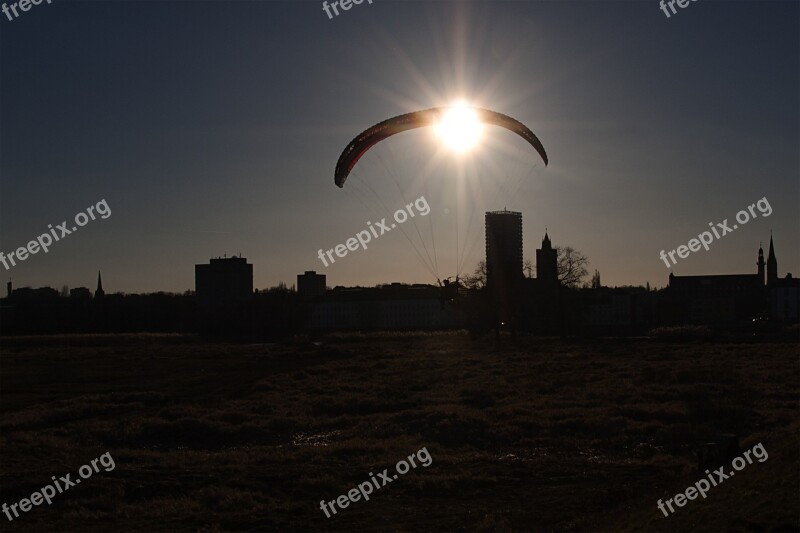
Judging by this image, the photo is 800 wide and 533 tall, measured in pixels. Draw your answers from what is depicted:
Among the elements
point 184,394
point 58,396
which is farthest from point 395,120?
point 58,396

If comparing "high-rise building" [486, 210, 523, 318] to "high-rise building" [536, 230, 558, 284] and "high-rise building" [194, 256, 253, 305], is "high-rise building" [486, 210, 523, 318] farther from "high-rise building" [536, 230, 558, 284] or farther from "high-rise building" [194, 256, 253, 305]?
"high-rise building" [194, 256, 253, 305]

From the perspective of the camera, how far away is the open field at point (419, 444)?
14.5 metres

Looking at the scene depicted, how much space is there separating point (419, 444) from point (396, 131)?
10.1 metres

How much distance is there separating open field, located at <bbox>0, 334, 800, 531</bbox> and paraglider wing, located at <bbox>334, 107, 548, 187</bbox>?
28.1 ft

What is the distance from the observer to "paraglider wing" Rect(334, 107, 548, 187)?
24828 mm

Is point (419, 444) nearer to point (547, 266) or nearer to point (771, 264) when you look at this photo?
point (547, 266)

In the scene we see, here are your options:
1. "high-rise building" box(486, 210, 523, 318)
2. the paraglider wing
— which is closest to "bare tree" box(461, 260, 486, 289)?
"high-rise building" box(486, 210, 523, 318)

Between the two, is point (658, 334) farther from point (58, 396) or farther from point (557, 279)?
point (58, 396)

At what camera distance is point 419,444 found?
72.7 ft

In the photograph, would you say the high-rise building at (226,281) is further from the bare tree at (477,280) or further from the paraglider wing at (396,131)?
the paraglider wing at (396,131)

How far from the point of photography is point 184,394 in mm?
38344

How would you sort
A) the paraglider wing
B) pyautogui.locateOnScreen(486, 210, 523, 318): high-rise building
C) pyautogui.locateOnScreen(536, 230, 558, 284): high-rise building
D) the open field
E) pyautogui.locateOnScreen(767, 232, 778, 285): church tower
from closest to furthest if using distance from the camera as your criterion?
1. the open field
2. the paraglider wing
3. pyautogui.locateOnScreen(486, 210, 523, 318): high-rise building
4. pyautogui.locateOnScreen(536, 230, 558, 284): high-rise building
5. pyautogui.locateOnScreen(767, 232, 778, 285): church tower

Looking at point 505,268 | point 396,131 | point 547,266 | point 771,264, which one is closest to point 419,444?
point 396,131

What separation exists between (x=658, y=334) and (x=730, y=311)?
225ft
